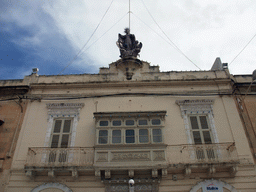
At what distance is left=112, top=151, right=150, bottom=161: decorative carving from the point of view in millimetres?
9117

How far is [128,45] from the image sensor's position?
516 inches

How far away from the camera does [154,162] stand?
9000 millimetres

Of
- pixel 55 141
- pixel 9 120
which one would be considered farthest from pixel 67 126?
pixel 9 120

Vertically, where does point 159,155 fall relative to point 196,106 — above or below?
below

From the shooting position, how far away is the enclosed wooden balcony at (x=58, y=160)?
9.01m

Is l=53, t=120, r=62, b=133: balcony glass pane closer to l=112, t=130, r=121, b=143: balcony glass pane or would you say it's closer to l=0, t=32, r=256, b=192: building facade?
l=0, t=32, r=256, b=192: building facade

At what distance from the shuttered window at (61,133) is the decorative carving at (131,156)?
2470 millimetres

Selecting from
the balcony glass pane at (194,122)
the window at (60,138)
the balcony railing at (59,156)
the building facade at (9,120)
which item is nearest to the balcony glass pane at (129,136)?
the balcony railing at (59,156)

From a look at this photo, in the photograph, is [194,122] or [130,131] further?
[194,122]

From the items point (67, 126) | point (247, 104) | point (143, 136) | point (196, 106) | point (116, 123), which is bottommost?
point (143, 136)

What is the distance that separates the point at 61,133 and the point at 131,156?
3.50 meters

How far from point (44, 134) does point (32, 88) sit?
9.33ft

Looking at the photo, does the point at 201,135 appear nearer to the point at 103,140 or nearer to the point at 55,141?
the point at 103,140

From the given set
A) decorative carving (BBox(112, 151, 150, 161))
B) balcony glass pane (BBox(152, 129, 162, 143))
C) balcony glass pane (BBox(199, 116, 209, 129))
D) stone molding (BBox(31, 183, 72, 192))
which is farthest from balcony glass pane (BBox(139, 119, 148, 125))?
stone molding (BBox(31, 183, 72, 192))
